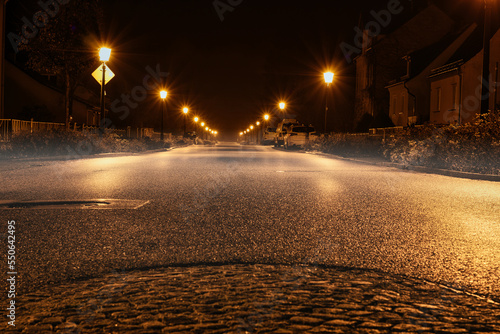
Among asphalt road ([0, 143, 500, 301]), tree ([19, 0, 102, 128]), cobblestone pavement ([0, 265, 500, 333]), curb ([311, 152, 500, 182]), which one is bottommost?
cobblestone pavement ([0, 265, 500, 333])

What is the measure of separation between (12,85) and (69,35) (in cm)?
1422

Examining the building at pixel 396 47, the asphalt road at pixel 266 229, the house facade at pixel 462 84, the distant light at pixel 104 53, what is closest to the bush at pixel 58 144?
the distant light at pixel 104 53

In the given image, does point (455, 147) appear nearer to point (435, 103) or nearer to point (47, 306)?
point (47, 306)

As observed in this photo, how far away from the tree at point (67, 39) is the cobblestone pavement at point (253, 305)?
107ft

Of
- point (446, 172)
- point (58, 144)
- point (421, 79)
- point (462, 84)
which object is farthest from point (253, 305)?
point (421, 79)

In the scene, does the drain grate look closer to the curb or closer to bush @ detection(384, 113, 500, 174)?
the curb

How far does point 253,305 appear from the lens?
399 centimetres

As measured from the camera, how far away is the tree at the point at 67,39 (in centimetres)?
3509

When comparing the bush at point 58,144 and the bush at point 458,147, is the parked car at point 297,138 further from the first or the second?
the bush at point 458,147

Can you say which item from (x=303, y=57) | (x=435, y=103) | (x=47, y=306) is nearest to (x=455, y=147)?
(x=47, y=306)

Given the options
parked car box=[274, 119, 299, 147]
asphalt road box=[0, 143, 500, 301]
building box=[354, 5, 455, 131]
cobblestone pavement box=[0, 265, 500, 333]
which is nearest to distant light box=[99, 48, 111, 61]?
asphalt road box=[0, 143, 500, 301]

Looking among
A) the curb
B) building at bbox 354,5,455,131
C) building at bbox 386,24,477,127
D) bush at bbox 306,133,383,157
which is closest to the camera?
the curb

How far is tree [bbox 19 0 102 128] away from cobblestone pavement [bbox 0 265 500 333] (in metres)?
32.5

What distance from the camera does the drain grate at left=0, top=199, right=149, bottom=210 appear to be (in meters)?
9.39
